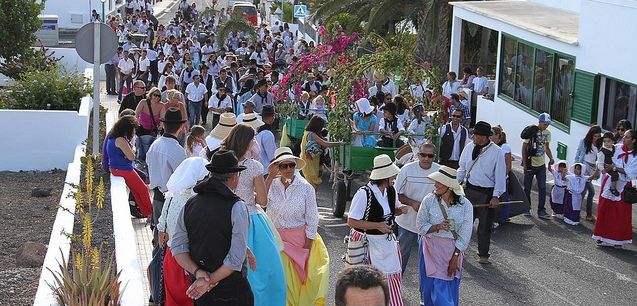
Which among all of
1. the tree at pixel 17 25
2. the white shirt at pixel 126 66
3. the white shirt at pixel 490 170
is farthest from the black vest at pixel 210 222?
the white shirt at pixel 126 66

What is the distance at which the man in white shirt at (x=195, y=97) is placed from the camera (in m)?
24.3

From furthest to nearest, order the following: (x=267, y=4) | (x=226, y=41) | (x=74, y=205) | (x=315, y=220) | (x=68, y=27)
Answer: (x=267, y=4)
(x=68, y=27)
(x=226, y=41)
(x=74, y=205)
(x=315, y=220)

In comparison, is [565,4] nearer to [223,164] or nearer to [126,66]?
[126,66]

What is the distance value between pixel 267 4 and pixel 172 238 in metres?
57.1

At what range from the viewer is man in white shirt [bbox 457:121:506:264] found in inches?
516

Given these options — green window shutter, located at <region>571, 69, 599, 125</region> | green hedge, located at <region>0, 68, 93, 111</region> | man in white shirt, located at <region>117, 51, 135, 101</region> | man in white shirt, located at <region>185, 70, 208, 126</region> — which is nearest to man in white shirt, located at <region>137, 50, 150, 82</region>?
man in white shirt, located at <region>117, 51, 135, 101</region>

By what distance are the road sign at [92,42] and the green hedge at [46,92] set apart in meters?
4.95

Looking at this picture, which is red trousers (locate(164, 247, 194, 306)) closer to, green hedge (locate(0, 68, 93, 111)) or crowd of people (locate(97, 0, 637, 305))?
crowd of people (locate(97, 0, 637, 305))

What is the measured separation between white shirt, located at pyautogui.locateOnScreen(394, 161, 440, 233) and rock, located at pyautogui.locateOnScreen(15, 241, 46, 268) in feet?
12.5

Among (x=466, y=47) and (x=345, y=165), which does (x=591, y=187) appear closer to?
(x=345, y=165)

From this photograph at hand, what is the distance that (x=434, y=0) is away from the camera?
2808 centimetres

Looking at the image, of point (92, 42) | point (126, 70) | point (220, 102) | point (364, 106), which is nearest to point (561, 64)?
point (364, 106)

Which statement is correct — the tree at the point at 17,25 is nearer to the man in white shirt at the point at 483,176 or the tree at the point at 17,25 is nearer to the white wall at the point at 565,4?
the white wall at the point at 565,4

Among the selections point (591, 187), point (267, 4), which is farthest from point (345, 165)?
point (267, 4)
